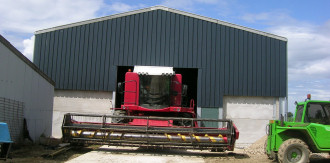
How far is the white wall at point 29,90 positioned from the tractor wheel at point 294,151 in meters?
9.12

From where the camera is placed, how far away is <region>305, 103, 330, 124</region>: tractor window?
9.76 metres

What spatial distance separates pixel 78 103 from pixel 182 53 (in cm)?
→ 676

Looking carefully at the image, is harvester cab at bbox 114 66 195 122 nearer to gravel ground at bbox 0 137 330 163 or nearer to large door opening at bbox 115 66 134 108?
gravel ground at bbox 0 137 330 163

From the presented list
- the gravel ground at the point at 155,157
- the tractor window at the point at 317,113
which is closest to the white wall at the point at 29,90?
the gravel ground at the point at 155,157

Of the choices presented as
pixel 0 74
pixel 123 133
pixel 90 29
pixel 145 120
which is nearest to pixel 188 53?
pixel 90 29

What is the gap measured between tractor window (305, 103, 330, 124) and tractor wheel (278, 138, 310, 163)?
0.95 meters

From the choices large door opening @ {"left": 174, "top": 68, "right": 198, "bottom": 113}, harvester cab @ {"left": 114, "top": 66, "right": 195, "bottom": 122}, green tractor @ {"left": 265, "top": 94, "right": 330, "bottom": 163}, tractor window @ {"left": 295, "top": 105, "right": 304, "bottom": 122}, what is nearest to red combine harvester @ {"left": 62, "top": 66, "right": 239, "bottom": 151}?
harvester cab @ {"left": 114, "top": 66, "right": 195, "bottom": 122}

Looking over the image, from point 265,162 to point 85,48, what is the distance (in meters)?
12.6

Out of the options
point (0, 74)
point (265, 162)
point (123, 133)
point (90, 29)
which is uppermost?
point (90, 29)

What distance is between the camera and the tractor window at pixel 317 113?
9.76m

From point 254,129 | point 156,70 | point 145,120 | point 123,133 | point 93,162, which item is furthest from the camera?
point 254,129

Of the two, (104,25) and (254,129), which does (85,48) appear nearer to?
(104,25)

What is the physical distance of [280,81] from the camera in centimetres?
1869

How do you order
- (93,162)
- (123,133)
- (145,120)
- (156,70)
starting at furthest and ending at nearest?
(156,70) < (145,120) < (123,133) < (93,162)
